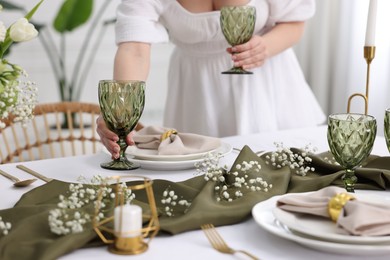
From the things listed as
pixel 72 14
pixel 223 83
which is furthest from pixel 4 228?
pixel 72 14

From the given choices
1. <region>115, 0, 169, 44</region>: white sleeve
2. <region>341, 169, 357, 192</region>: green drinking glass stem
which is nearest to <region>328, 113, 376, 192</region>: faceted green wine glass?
<region>341, 169, 357, 192</region>: green drinking glass stem

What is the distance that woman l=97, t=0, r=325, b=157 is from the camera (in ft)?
6.32

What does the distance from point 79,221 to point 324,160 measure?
2.30 ft

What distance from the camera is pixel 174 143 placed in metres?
1.48

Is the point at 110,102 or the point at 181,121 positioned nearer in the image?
the point at 110,102

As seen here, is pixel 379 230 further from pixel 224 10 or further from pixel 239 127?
pixel 239 127

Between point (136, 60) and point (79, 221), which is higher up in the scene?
point (136, 60)

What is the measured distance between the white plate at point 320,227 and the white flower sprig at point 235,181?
0.18 m

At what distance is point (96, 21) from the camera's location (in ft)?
13.5

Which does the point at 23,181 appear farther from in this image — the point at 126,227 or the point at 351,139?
the point at 351,139

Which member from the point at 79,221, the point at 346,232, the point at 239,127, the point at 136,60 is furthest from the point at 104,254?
the point at 239,127

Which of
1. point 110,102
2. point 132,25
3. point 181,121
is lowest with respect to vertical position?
point 181,121

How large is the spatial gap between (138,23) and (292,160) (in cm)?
81

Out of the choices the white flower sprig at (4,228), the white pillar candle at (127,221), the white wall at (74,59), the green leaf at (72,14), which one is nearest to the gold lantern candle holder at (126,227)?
the white pillar candle at (127,221)
